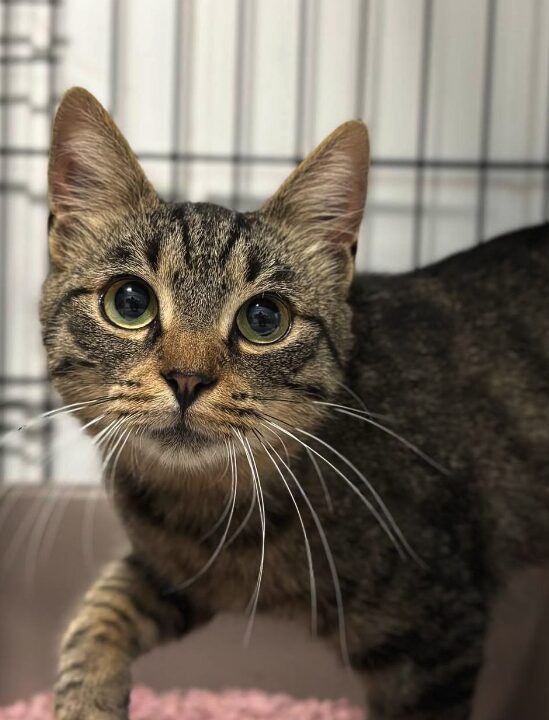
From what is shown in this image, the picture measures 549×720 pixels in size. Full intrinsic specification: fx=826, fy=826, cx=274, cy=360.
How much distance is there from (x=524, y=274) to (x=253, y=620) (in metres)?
0.68

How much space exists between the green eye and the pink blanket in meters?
0.71

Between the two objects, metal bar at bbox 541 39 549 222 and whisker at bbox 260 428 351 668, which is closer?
whisker at bbox 260 428 351 668

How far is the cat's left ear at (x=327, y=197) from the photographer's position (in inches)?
39.5

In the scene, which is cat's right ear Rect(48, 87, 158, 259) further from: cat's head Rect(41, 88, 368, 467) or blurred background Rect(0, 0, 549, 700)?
blurred background Rect(0, 0, 549, 700)

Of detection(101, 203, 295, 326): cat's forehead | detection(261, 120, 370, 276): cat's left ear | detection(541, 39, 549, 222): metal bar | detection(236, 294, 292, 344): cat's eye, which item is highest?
detection(541, 39, 549, 222): metal bar

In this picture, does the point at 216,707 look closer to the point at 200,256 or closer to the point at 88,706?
the point at 88,706

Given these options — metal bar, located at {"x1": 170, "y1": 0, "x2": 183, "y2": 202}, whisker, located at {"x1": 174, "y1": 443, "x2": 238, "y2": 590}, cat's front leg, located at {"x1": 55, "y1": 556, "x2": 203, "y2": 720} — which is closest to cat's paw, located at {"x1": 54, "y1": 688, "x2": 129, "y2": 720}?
cat's front leg, located at {"x1": 55, "y1": 556, "x2": 203, "y2": 720}

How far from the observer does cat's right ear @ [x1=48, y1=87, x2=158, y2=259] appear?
0.96 m

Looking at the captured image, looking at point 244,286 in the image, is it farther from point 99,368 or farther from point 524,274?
point 524,274

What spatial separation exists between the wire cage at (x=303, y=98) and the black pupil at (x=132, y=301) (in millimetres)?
780

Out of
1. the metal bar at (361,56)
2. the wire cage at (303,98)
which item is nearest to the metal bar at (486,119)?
the wire cage at (303,98)

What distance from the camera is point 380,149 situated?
170 cm

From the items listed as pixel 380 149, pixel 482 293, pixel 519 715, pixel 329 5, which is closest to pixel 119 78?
pixel 329 5

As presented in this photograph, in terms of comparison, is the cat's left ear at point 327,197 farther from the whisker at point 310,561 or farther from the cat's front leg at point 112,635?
the cat's front leg at point 112,635
